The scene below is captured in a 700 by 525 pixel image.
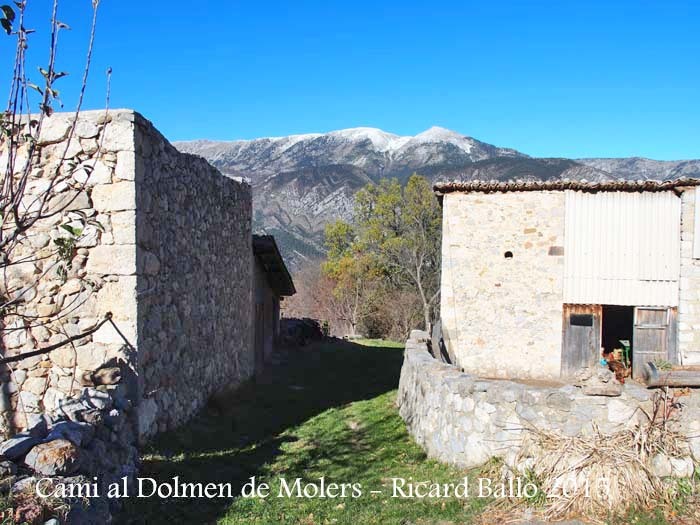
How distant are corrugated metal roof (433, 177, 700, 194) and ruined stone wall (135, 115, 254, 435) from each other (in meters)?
4.85

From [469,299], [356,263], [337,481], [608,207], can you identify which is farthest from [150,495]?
[356,263]

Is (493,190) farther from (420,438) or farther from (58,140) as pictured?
(58,140)

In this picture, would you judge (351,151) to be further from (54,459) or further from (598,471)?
(54,459)

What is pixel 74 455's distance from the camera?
3961 mm

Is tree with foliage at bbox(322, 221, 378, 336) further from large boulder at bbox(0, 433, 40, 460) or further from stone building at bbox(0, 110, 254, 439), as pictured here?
large boulder at bbox(0, 433, 40, 460)

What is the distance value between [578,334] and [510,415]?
7389 millimetres

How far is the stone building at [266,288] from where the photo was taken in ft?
41.5

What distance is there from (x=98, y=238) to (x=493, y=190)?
886 centimetres

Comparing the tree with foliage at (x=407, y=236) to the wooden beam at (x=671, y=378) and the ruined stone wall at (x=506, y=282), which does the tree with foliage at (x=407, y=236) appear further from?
the wooden beam at (x=671, y=378)

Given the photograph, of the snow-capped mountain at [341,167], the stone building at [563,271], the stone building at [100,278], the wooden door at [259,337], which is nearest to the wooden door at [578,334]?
the stone building at [563,271]

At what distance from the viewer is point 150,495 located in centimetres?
480

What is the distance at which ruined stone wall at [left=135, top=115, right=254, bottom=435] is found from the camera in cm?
601

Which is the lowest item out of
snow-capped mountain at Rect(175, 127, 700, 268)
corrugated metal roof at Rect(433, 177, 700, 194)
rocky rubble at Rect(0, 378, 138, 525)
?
rocky rubble at Rect(0, 378, 138, 525)

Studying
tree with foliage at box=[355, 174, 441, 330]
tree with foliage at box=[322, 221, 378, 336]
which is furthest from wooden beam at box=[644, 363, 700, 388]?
tree with foliage at box=[322, 221, 378, 336]
